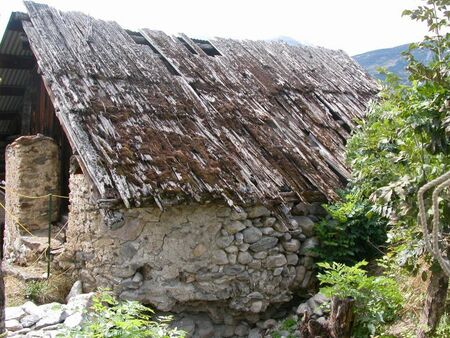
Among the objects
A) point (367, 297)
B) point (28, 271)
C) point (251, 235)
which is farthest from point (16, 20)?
point (367, 297)

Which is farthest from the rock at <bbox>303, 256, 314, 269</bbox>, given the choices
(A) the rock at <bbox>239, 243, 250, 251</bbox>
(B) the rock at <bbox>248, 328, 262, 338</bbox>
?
(B) the rock at <bbox>248, 328, 262, 338</bbox>

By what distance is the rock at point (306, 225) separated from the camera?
6504 millimetres

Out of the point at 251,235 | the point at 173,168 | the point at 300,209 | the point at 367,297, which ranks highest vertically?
the point at 173,168

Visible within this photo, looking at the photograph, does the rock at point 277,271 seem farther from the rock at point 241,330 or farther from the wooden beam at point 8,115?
the wooden beam at point 8,115

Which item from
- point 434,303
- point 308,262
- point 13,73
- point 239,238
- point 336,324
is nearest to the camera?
point 434,303

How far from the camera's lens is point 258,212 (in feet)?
20.1

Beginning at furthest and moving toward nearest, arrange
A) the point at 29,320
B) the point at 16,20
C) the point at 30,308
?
the point at 16,20 → the point at 30,308 → the point at 29,320

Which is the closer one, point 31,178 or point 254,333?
point 254,333

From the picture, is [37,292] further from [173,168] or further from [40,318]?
[173,168]

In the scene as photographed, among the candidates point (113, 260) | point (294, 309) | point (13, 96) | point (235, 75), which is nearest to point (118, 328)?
point (113, 260)

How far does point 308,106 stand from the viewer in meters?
8.48

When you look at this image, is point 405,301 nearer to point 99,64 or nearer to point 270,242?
point 270,242

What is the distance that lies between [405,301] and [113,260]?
3.01 m

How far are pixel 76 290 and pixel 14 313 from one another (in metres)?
0.73
